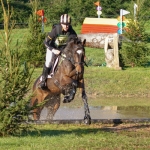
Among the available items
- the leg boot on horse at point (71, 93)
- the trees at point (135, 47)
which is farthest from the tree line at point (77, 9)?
the leg boot on horse at point (71, 93)

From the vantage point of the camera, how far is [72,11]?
118ft

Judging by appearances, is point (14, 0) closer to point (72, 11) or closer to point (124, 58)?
point (72, 11)

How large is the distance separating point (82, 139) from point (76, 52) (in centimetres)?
275

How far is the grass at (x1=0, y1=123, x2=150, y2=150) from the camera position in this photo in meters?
7.61

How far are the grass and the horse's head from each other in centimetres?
128

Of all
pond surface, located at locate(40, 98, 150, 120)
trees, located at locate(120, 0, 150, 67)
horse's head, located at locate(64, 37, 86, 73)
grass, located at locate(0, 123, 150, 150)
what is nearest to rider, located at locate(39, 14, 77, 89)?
horse's head, located at locate(64, 37, 86, 73)

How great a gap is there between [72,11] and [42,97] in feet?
81.0

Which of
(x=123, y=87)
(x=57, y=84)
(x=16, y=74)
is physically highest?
(x=16, y=74)

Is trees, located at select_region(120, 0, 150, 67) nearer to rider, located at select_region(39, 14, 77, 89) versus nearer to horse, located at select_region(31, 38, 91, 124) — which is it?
horse, located at select_region(31, 38, 91, 124)

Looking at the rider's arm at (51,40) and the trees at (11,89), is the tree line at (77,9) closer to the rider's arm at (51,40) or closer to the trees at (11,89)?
the rider's arm at (51,40)

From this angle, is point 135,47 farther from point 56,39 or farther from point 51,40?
point 51,40

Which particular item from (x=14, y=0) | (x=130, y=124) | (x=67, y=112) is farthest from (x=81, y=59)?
(x=14, y=0)

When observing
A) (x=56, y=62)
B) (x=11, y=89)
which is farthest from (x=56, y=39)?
(x=11, y=89)

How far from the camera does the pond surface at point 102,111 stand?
13352 millimetres
